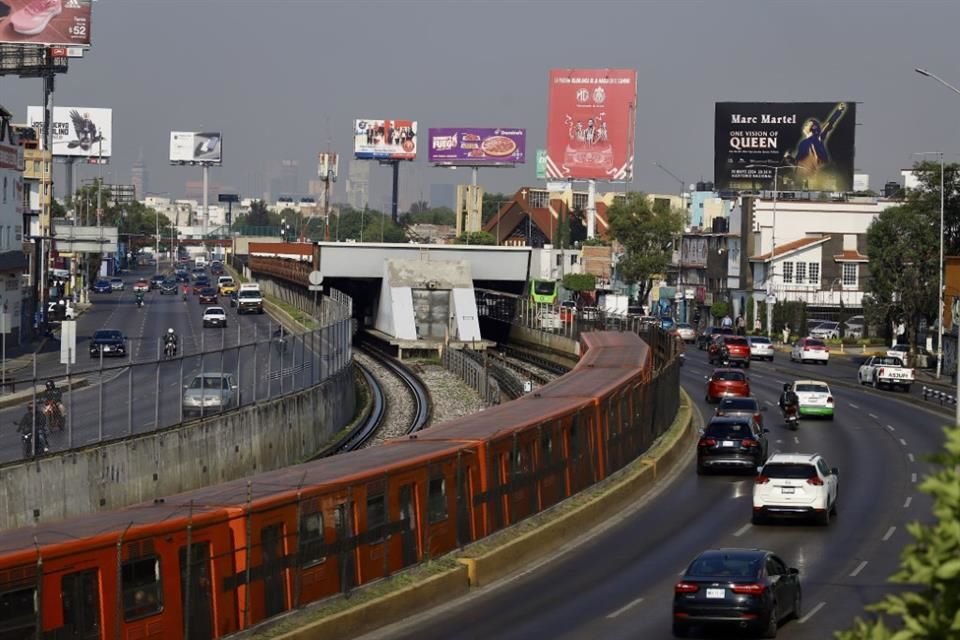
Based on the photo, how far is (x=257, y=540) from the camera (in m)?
19.0

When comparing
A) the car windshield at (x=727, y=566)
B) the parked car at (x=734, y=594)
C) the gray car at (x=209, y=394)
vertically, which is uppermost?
the gray car at (x=209, y=394)

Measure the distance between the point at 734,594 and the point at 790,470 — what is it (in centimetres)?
1070

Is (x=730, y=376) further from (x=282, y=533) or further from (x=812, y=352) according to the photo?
(x=282, y=533)

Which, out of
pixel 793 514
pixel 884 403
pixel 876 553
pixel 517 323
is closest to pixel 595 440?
pixel 793 514

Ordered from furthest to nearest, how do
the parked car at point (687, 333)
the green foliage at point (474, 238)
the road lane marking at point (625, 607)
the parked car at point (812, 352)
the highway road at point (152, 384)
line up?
the green foliage at point (474, 238), the parked car at point (687, 333), the parked car at point (812, 352), the highway road at point (152, 384), the road lane marking at point (625, 607)

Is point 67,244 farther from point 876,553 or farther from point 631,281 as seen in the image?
point 876,553

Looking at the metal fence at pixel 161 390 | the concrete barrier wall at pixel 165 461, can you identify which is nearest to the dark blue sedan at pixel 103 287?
the metal fence at pixel 161 390

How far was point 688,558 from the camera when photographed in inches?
1047

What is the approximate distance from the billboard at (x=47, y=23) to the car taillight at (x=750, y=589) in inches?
3257

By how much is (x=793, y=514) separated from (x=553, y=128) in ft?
341

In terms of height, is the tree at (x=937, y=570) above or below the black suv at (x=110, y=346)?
above

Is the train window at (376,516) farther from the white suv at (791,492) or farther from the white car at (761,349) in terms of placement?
the white car at (761,349)

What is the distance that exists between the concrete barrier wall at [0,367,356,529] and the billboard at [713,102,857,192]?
273 ft

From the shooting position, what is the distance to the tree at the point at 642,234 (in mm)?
128625
